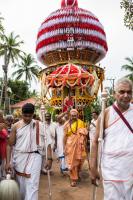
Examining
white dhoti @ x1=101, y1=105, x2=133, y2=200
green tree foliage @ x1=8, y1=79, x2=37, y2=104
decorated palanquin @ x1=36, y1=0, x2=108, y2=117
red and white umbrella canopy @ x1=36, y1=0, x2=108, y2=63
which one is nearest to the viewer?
white dhoti @ x1=101, y1=105, x2=133, y2=200

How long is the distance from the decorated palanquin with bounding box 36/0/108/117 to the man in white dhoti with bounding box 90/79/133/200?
19.7 m

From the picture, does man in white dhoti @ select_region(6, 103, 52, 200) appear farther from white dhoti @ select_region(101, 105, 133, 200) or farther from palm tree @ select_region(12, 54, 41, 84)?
palm tree @ select_region(12, 54, 41, 84)

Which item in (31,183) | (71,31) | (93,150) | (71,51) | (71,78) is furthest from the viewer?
(71,51)

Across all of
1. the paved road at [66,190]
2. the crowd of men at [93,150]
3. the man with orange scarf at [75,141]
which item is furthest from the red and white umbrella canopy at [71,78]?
the crowd of men at [93,150]

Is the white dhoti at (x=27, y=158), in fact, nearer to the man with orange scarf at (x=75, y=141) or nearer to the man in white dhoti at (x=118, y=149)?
the man in white dhoti at (x=118, y=149)

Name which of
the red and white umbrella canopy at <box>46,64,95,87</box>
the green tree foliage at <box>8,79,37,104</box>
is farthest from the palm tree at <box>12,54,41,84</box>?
the red and white umbrella canopy at <box>46,64,95,87</box>

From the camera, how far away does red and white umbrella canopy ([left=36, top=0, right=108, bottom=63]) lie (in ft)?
89.8

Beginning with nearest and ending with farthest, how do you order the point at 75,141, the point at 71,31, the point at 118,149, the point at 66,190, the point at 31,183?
1. the point at 118,149
2. the point at 31,183
3. the point at 66,190
4. the point at 75,141
5. the point at 71,31

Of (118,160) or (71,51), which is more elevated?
(71,51)

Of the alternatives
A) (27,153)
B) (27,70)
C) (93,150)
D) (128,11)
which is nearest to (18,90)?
(27,70)

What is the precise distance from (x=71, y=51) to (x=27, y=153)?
2246cm

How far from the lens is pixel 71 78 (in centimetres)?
2416

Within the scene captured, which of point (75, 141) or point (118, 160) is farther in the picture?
point (75, 141)

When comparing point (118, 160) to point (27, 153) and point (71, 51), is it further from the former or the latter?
point (71, 51)
